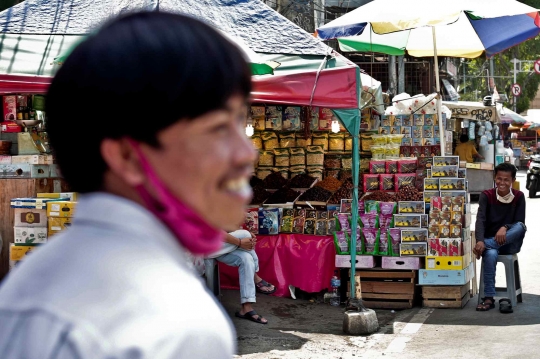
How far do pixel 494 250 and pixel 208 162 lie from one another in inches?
338

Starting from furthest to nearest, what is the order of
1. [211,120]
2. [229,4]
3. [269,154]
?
[269,154], [229,4], [211,120]

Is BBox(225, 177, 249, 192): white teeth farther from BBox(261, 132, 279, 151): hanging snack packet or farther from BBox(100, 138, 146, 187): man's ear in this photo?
BBox(261, 132, 279, 151): hanging snack packet

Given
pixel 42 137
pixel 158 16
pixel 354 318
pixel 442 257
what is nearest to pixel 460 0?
pixel 442 257

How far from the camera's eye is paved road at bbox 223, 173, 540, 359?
7.24m

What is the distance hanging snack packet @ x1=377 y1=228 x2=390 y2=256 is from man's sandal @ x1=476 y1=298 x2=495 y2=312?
44.7 inches

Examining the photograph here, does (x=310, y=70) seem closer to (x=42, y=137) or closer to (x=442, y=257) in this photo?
(x=442, y=257)

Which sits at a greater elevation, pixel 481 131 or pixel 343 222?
pixel 481 131

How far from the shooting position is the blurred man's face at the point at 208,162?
91 cm

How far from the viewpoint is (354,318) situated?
8.04 m

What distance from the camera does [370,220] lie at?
9367mm

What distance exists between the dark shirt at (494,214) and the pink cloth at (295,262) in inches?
66.0

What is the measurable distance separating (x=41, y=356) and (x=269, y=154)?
10307mm

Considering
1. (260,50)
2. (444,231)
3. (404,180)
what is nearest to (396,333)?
(444,231)

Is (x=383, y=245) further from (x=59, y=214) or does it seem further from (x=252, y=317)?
(x=59, y=214)
